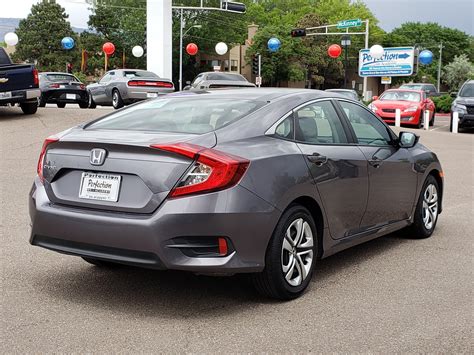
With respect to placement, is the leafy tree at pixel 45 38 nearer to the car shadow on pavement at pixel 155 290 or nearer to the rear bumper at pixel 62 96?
the rear bumper at pixel 62 96

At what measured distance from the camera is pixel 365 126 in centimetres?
631

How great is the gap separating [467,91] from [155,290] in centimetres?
2293

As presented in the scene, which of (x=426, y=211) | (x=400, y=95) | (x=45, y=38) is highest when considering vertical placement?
(x=45, y=38)

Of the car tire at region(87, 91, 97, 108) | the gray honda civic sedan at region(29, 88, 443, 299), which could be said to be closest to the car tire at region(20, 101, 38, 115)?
the car tire at region(87, 91, 97, 108)

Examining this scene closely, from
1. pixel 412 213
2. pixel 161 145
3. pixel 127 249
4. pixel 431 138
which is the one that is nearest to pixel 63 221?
pixel 127 249

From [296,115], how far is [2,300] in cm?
259

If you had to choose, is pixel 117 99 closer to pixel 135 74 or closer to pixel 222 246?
pixel 135 74

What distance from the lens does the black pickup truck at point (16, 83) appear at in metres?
17.5

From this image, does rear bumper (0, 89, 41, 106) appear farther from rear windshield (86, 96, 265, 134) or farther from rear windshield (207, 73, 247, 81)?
rear windshield (86, 96, 265, 134)

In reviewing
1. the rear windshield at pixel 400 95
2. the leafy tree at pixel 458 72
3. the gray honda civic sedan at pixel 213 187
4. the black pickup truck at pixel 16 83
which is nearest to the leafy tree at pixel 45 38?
the leafy tree at pixel 458 72

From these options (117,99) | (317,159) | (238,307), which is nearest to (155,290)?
(238,307)

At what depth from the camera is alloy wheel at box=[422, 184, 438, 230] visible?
714 centimetres

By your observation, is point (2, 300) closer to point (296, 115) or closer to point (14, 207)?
point (296, 115)

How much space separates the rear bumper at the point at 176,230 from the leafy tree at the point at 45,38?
78.7 meters
